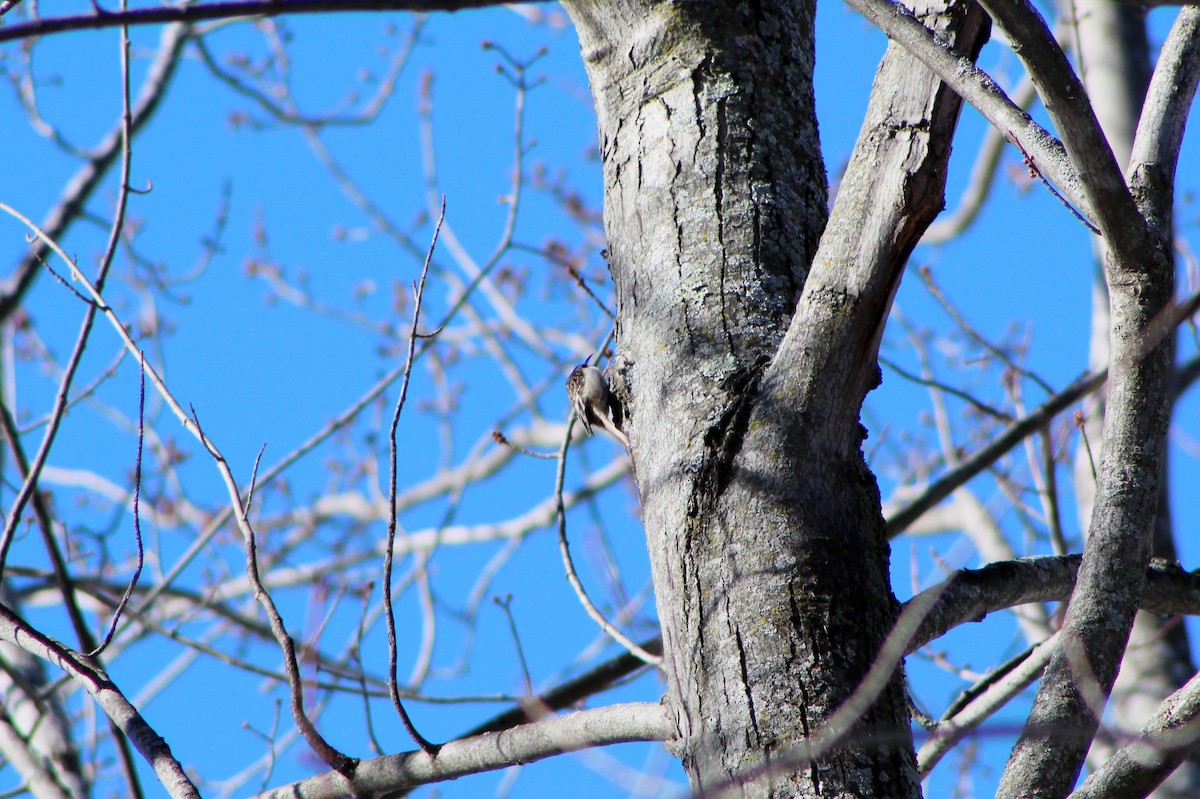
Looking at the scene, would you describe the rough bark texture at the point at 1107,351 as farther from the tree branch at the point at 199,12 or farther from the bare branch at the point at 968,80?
the tree branch at the point at 199,12

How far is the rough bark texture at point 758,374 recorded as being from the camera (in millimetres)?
1182

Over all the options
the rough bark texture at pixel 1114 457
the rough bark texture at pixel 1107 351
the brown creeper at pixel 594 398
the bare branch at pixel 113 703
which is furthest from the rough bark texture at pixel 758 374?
the rough bark texture at pixel 1107 351

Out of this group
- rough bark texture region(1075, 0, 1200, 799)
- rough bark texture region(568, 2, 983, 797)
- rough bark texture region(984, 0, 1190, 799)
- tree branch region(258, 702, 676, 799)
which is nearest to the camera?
rough bark texture region(984, 0, 1190, 799)

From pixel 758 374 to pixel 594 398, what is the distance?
26 cm

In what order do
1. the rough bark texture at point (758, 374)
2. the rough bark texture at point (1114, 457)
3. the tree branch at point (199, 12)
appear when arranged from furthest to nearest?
the rough bark texture at point (758, 374)
the rough bark texture at point (1114, 457)
the tree branch at point (199, 12)

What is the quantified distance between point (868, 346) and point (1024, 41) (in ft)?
1.37

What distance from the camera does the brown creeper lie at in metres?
1.50

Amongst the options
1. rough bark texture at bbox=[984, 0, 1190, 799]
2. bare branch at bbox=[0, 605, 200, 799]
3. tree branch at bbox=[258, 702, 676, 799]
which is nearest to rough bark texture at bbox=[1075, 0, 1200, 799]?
rough bark texture at bbox=[984, 0, 1190, 799]

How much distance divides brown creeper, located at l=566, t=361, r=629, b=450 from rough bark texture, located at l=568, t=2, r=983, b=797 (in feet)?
0.12

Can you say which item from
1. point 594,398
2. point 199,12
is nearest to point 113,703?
point 594,398

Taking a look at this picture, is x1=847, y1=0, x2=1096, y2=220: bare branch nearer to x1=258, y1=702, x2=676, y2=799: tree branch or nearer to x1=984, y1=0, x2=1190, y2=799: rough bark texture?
x1=984, y1=0, x2=1190, y2=799: rough bark texture

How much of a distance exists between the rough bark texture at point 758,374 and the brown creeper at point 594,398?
0.04 metres

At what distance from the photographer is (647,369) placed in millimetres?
1445

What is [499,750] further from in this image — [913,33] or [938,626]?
[913,33]
